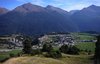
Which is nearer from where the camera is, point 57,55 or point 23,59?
point 23,59

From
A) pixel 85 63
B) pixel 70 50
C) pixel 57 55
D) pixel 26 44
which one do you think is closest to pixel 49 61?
pixel 85 63

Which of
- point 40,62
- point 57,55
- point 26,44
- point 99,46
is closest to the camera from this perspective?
point 40,62

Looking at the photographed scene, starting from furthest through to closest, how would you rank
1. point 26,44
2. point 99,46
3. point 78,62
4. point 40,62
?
point 26,44
point 78,62
point 99,46
point 40,62

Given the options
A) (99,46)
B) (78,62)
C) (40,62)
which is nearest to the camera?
(40,62)

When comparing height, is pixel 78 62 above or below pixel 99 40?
below

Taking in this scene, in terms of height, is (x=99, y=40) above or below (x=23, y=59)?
above

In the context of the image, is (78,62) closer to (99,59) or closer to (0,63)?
(99,59)

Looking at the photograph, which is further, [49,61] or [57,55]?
[57,55]

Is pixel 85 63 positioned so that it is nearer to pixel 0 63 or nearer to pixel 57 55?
pixel 57 55

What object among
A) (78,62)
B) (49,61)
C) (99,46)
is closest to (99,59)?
(99,46)
